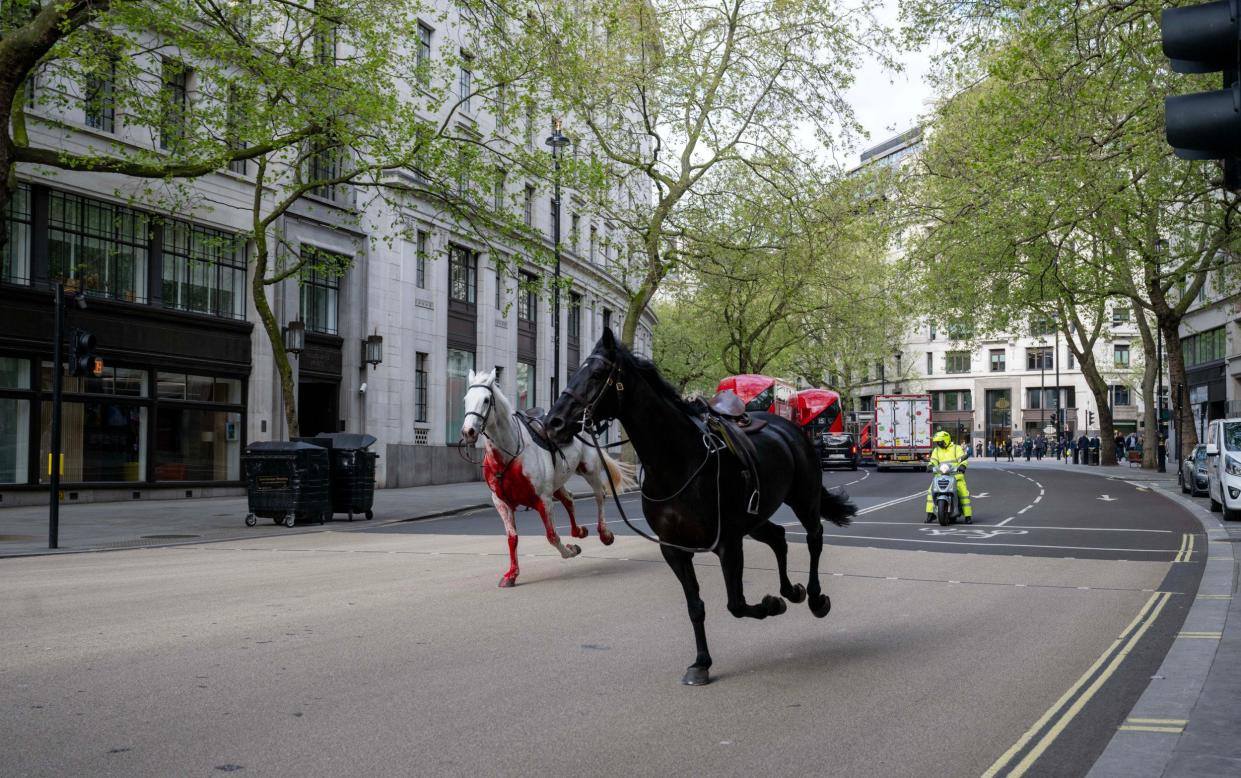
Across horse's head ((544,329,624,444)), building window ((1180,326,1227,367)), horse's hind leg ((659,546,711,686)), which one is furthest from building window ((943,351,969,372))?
horse's head ((544,329,624,444))

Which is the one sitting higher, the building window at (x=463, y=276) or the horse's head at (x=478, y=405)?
the building window at (x=463, y=276)

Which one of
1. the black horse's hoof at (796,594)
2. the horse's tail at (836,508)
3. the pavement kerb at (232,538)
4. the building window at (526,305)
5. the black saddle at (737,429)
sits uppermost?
the building window at (526,305)

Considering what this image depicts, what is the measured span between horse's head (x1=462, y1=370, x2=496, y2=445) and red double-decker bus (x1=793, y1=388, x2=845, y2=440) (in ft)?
159

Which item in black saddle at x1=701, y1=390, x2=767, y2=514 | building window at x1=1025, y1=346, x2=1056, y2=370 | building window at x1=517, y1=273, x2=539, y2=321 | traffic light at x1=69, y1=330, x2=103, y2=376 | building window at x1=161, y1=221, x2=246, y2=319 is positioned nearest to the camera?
black saddle at x1=701, y1=390, x2=767, y2=514

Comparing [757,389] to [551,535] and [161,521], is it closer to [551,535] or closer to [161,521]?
[161,521]

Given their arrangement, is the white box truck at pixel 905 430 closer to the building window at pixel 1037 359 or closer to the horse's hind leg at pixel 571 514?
the horse's hind leg at pixel 571 514

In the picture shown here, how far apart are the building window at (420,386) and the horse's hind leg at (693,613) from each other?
29934 mm

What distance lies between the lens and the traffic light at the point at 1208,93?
13.4 feet

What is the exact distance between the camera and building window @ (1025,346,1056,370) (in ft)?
305

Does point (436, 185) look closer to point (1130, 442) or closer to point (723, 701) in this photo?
point (723, 701)

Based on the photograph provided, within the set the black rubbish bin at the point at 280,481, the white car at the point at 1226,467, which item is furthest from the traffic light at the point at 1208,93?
the black rubbish bin at the point at 280,481

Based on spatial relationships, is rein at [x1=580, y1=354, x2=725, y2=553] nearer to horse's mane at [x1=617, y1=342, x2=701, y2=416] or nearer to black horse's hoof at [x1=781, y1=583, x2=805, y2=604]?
horse's mane at [x1=617, y1=342, x2=701, y2=416]

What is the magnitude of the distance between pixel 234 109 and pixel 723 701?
703 inches

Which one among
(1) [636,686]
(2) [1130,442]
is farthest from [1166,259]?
(2) [1130,442]
